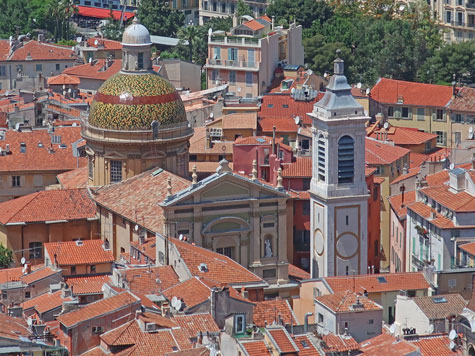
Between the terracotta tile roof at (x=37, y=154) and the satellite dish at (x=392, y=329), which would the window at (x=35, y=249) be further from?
the satellite dish at (x=392, y=329)

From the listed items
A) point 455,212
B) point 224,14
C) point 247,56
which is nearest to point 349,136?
point 455,212

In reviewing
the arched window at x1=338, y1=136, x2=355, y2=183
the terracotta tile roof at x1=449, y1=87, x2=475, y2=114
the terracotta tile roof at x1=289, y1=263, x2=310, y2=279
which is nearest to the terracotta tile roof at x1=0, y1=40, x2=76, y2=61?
the terracotta tile roof at x1=449, y1=87, x2=475, y2=114

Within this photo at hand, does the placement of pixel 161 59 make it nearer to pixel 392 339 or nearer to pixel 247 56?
pixel 247 56

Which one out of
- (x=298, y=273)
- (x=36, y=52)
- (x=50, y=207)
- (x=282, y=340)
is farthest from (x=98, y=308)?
(x=36, y=52)

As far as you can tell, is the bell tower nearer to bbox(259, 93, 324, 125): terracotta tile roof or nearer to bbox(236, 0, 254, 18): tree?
bbox(259, 93, 324, 125): terracotta tile roof

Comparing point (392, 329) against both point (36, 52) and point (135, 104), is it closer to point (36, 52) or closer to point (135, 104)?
point (135, 104)

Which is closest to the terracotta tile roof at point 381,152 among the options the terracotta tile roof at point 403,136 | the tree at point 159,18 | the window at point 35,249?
the terracotta tile roof at point 403,136
